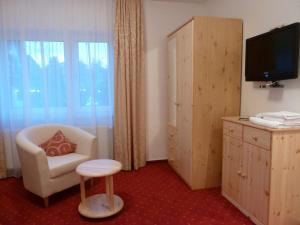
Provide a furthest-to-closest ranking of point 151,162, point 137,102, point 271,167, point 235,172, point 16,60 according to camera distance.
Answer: point 151,162 < point 137,102 < point 16,60 < point 235,172 < point 271,167

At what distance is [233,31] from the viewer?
2826 mm

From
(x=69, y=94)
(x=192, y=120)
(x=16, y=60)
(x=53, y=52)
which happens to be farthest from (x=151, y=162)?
(x=16, y=60)

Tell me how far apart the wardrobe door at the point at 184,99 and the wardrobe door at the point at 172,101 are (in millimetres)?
157

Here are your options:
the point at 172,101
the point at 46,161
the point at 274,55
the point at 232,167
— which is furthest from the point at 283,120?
the point at 46,161

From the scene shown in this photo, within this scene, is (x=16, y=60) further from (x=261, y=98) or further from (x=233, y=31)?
(x=261, y=98)

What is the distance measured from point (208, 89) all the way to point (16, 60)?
267cm

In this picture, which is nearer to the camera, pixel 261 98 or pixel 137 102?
pixel 261 98

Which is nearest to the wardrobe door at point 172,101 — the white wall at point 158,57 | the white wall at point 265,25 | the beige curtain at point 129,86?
the white wall at point 158,57

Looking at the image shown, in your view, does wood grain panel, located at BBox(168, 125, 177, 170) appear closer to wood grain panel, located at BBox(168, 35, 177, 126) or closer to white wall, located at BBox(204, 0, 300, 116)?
wood grain panel, located at BBox(168, 35, 177, 126)

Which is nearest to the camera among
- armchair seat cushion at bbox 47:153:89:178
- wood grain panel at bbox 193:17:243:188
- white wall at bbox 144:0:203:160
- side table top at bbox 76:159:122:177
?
side table top at bbox 76:159:122:177

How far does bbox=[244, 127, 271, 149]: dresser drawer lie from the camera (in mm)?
1976

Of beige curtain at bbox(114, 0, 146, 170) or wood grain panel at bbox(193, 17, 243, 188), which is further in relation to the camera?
beige curtain at bbox(114, 0, 146, 170)

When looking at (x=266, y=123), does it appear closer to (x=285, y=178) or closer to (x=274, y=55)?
(x=285, y=178)

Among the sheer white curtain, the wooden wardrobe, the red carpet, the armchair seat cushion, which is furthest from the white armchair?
the wooden wardrobe
